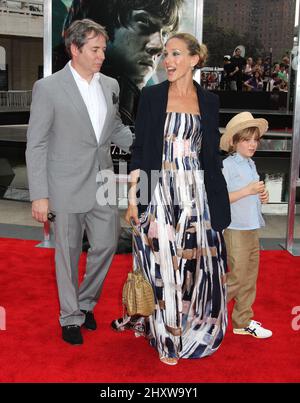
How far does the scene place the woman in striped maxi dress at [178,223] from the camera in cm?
283

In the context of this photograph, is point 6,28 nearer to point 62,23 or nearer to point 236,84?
point 236,84

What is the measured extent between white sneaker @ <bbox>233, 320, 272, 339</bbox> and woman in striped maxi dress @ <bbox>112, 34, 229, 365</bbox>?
494mm

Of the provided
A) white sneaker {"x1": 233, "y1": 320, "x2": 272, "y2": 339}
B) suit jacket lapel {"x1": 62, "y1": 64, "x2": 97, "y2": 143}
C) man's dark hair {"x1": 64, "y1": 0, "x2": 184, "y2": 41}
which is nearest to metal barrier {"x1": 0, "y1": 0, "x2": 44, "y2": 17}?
man's dark hair {"x1": 64, "y1": 0, "x2": 184, "y2": 41}

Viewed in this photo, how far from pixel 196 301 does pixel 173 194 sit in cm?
55

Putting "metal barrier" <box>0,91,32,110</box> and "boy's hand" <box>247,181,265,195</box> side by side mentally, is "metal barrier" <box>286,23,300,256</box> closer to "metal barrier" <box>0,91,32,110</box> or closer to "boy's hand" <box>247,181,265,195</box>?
"boy's hand" <box>247,181,265,195</box>

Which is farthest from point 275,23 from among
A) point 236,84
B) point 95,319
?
point 95,319

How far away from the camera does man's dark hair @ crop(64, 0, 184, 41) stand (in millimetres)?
5746

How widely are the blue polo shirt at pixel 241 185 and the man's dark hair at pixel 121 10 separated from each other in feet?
9.73

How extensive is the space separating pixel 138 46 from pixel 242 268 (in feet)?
11.1

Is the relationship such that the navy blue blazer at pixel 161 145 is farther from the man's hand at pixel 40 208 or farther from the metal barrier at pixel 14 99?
the metal barrier at pixel 14 99

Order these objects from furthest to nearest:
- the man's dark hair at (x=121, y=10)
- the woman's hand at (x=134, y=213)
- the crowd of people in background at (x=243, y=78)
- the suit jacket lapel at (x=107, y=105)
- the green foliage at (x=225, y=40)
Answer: the green foliage at (x=225, y=40) < the crowd of people in background at (x=243, y=78) < the man's dark hair at (x=121, y=10) < the suit jacket lapel at (x=107, y=105) < the woman's hand at (x=134, y=213)

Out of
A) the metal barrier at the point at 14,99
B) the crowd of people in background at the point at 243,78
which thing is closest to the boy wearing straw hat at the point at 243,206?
the crowd of people in background at the point at 243,78

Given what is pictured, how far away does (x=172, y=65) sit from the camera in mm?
2807

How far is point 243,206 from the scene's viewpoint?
A: 3.23 m
